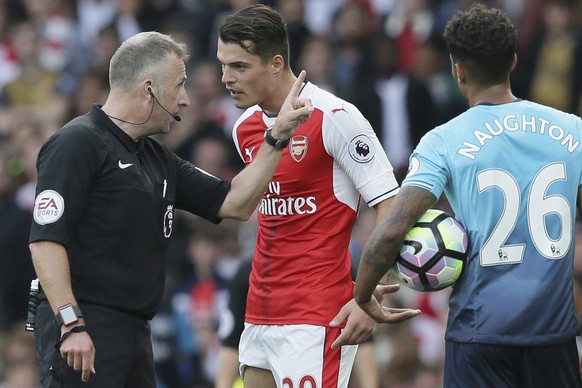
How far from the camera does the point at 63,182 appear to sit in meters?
6.13

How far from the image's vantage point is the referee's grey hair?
6.47 meters

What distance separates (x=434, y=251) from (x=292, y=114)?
104 centimetres

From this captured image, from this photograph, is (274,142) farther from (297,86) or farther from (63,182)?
(63,182)

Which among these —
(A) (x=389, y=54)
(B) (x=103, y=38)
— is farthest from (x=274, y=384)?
(B) (x=103, y=38)

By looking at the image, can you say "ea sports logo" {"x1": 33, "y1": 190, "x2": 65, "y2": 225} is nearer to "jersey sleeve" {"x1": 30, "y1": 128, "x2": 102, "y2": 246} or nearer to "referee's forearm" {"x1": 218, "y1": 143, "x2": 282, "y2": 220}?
"jersey sleeve" {"x1": 30, "y1": 128, "x2": 102, "y2": 246}

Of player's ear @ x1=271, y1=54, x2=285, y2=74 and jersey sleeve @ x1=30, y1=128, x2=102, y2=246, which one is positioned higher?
player's ear @ x1=271, y1=54, x2=285, y2=74

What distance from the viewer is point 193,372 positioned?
1132 cm

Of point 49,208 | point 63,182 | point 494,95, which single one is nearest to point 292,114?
point 494,95

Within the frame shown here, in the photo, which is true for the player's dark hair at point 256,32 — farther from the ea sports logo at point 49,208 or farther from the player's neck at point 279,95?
the ea sports logo at point 49,208

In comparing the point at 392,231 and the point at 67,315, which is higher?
the point at 392,231

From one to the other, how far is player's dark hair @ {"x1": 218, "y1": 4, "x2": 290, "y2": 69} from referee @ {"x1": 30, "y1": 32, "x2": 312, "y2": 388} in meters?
0.27

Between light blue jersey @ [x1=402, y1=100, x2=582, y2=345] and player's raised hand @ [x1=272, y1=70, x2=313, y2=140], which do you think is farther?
player's raised hand @ [x1=272, y1=70, x2=313, y2=140]

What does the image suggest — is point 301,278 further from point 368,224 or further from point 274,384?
point 368,224

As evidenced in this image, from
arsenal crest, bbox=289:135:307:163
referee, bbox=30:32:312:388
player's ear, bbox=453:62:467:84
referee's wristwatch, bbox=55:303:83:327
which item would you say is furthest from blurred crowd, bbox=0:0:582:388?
referee's wristwatch, bbox=55:303:83:327
